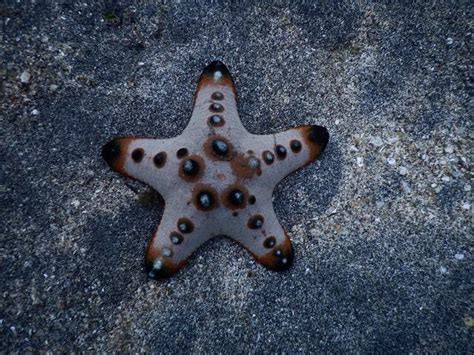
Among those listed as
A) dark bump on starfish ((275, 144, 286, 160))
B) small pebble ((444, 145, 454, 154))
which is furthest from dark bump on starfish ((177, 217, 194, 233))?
small pebble ((444, 145, 454, 154))

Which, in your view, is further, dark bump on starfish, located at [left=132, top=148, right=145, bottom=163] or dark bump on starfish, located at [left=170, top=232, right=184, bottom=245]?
dark bump on starfish, located at [left=132, top=148, right=145, bottom=163]

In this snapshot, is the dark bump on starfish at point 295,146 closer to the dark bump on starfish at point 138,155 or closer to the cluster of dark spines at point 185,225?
the cluster of dark spines at point 185,225

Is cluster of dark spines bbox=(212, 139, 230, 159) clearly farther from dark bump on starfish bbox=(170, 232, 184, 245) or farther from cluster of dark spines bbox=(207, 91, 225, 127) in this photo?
dark bump on starfish bbox=(170, 232, 184, 245)

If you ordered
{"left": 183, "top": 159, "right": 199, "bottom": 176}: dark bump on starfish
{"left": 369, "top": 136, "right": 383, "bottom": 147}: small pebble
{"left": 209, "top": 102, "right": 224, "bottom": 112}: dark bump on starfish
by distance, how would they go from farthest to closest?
{"left": 369, "top": 136, "right": 383, "bottom": 147}: small pebble < {"left": 209, "top": 102, "right": 224, "bottom": 112}: dark bump on starfish < {"left": 183, "top": 159, "right": 199, "bottom": 176}: dark bump on starfish

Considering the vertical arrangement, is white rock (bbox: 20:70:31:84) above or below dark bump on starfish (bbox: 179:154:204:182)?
above

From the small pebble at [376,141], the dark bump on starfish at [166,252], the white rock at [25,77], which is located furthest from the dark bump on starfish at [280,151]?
the white rock at [25,77]

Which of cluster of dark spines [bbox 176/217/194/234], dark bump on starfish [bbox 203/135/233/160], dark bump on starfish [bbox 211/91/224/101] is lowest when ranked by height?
cluster of dark spines [bbox 176/217/194/234]
